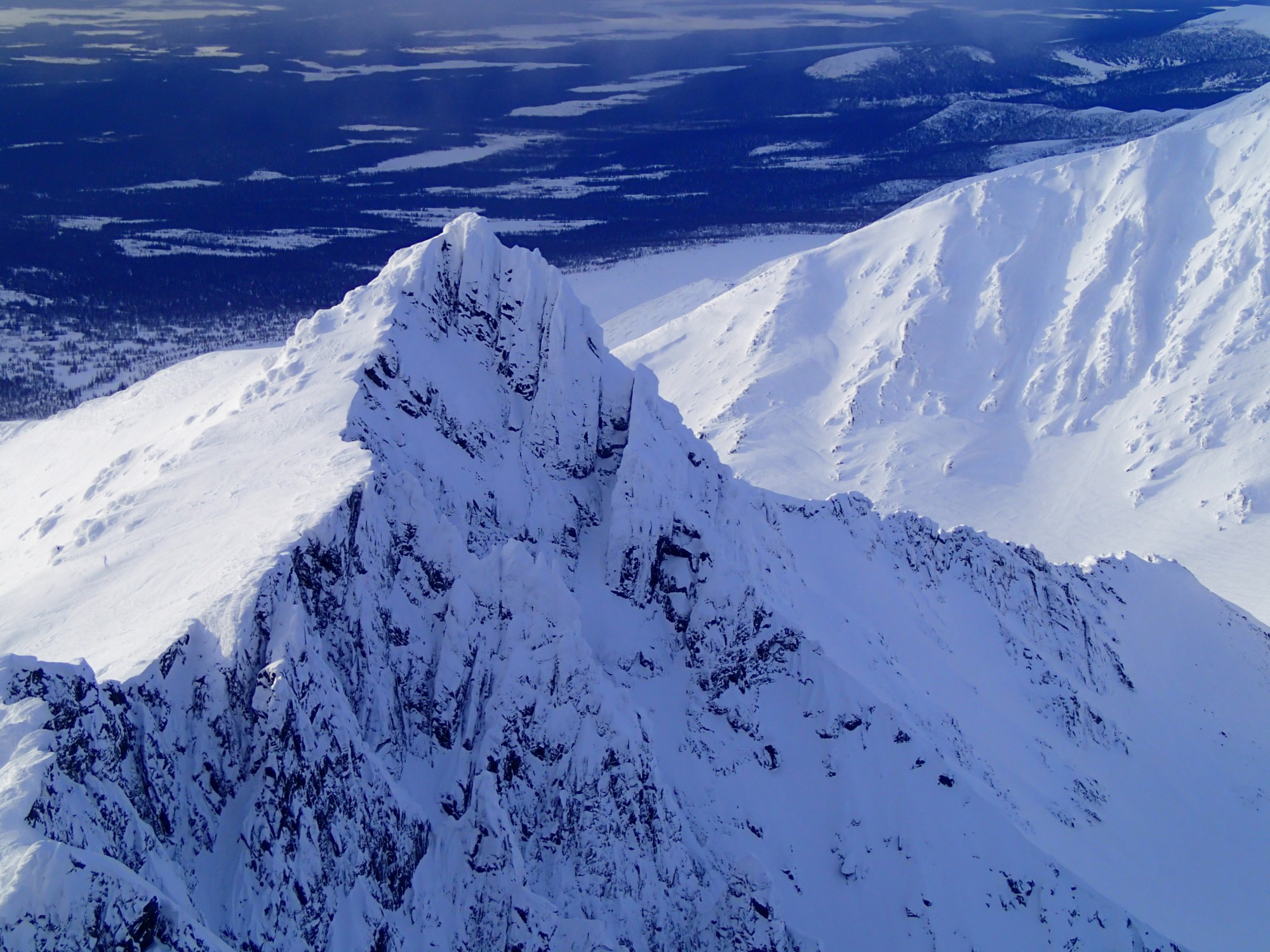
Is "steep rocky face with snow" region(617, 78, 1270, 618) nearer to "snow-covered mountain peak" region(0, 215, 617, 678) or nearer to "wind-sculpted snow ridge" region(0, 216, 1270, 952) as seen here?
"wind-sculpted snow ridge" region(0, 216, 1270, 952)

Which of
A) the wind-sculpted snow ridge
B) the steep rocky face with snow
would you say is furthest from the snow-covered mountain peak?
the steep rocky face with snow

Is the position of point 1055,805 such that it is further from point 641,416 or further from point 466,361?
point 466,361

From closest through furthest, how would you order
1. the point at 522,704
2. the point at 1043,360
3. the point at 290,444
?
the point at 522,704
the point at 290,444
the point at 1043,360

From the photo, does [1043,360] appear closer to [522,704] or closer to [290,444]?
[522,704]

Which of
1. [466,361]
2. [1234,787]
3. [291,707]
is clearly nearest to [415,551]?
[291,707]

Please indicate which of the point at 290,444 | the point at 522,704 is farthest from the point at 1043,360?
the point at 290,444

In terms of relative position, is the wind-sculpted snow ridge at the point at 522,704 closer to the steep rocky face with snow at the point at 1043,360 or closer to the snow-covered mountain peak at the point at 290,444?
the snow-covered mountain peak at the point at 290,444
